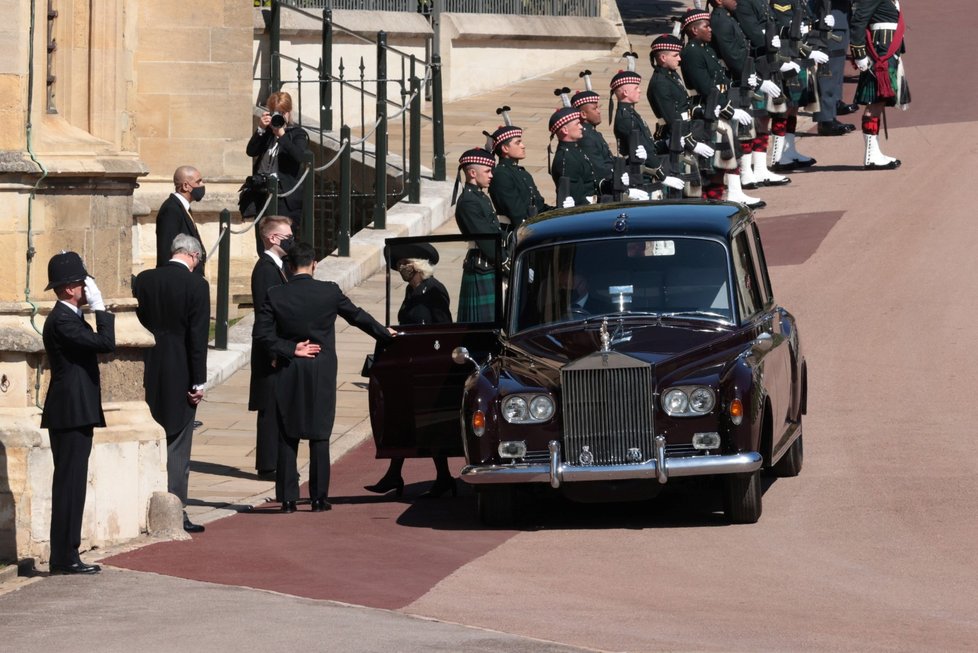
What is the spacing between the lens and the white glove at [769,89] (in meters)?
24.1

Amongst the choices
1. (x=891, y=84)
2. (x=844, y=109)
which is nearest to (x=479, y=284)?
(x=891, y=84)

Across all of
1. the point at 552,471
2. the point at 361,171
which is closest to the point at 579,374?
the point at 552,471

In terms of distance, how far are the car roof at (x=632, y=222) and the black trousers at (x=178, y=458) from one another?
246 centimetres

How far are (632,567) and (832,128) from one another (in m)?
17.7

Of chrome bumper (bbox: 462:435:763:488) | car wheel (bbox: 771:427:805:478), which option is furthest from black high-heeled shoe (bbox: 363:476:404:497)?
car wheel (bbox: 771:427:805:478)

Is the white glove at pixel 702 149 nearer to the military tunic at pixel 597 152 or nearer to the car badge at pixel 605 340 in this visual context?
the military tunic at pixel 597 152

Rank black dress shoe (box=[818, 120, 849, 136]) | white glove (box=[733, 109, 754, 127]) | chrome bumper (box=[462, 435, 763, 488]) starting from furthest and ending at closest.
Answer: black dress shoe (box=[818, 120, 849, 136]) → white glove (box=[733, 109, 754, 127]) → chrome bumper (box=[462, 435, 763, 488])

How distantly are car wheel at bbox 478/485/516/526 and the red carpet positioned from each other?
0.34ft

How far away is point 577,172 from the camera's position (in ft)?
61.3

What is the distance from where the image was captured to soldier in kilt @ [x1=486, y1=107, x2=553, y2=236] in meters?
16.5

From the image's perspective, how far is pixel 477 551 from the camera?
465 inches

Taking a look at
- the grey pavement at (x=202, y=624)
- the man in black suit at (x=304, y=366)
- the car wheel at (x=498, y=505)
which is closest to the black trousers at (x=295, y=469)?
the man in black suit at (x=304, y=366)

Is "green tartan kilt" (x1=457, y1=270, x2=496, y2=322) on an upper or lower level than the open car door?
upper

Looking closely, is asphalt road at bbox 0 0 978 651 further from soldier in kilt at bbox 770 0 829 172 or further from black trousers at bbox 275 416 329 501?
soldier in kilt at bbox 770 0 829 172
